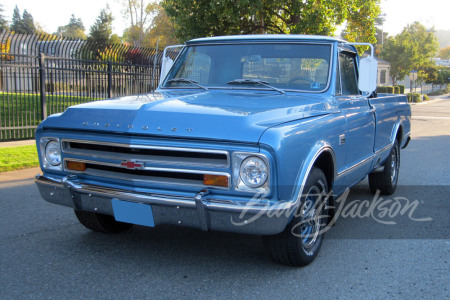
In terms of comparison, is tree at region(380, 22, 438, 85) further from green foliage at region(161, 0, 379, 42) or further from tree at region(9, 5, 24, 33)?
tree at region(9, 5, 24, 33)

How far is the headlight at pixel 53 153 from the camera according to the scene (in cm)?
386

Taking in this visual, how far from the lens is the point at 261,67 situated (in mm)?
4668

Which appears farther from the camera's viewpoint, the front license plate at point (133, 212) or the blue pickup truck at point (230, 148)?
the front license plate at point (133, 212)

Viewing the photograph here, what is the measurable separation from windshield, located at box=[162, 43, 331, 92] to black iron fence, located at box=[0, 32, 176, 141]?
6276 mm

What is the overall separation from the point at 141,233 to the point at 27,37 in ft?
29.3

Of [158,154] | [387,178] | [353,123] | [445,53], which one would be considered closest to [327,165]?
[353,123]

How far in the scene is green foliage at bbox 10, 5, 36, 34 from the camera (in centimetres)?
8525

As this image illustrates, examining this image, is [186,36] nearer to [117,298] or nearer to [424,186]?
[424,186]

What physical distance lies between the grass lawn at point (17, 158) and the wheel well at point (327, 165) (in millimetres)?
6068

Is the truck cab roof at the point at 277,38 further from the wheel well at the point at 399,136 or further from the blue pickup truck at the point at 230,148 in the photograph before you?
the wheel well at the point at 399,136

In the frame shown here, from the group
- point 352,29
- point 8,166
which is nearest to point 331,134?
point 8,166

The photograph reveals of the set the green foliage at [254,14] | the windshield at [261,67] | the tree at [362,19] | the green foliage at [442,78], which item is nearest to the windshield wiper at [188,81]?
the windshield at [261,67]

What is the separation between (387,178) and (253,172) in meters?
3.84

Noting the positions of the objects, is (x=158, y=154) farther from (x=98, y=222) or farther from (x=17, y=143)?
(x=17, y=143)
